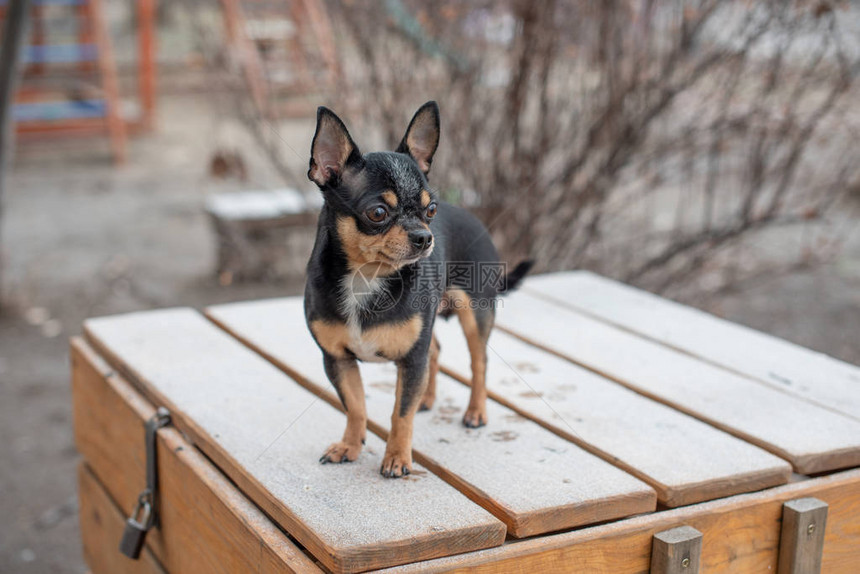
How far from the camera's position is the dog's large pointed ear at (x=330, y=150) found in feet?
5.13

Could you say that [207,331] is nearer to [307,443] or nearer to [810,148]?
[307,443]

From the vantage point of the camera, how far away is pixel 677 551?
1722mm

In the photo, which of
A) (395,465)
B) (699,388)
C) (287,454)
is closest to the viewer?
(395,465)

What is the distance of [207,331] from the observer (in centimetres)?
275

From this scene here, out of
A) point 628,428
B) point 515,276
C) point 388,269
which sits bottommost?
point 628,428

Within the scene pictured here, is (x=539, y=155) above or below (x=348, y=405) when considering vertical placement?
above

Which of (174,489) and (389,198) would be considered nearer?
(389,198)

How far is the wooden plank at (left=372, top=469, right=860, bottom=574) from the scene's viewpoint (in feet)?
5.36

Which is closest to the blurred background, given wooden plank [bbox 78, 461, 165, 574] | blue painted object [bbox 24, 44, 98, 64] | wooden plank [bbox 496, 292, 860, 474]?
wooden plank [bbox 78, 461, 165, 574]

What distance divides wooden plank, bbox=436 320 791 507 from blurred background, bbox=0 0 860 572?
1.36 m

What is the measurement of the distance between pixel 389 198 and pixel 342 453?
0.59 metres

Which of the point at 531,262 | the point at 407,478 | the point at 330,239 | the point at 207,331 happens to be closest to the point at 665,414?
the point at 531,262

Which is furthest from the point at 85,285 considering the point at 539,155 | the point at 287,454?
the point at 287,454

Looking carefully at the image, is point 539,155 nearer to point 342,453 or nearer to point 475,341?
point 475,341
